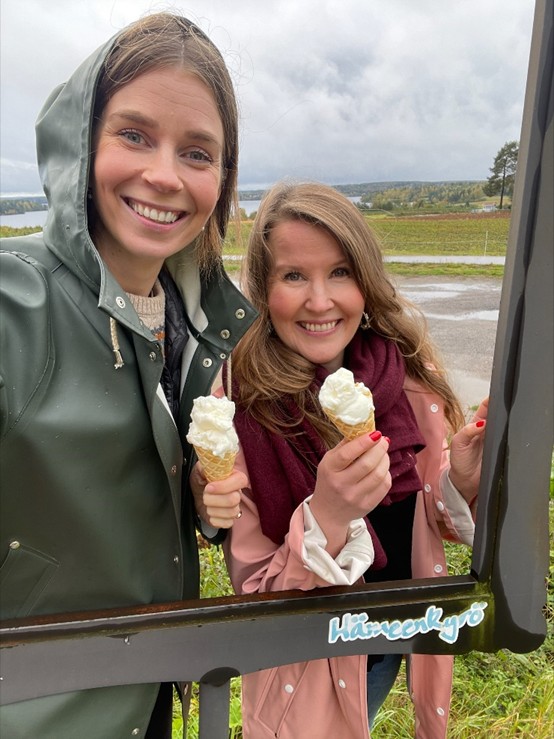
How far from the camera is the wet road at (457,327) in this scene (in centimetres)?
177

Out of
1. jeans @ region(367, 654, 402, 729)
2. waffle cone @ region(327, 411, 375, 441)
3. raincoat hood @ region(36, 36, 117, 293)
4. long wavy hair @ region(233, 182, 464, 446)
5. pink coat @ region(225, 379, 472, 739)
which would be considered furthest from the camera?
jeans @ region(367, 654, 402, 729)

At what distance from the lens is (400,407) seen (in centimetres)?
164

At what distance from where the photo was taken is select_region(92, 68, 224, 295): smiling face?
3.76ft

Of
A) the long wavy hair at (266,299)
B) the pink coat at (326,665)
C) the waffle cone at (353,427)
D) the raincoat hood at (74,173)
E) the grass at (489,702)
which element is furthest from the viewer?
the grass at (489,702)

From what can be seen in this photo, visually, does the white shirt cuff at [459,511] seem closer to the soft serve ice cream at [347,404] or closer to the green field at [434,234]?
the soft serve ice cream at [347,404]

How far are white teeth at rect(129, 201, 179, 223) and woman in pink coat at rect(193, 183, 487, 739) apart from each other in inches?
16.4

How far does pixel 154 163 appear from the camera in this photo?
1.15 m

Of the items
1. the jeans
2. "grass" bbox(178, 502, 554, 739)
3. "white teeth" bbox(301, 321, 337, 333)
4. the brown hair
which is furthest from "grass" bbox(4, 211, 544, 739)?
the jeans

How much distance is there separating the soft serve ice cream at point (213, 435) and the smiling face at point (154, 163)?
1.17 feet

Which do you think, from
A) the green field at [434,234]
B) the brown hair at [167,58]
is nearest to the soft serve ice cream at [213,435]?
the green field at [434,234]

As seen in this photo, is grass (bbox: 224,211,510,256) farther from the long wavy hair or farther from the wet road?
the wet road

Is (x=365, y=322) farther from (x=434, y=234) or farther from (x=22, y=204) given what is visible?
(x=22, y=204)

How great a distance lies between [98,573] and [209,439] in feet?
1.19

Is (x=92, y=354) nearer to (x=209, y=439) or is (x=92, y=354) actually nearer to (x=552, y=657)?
(x=209, y=439)
